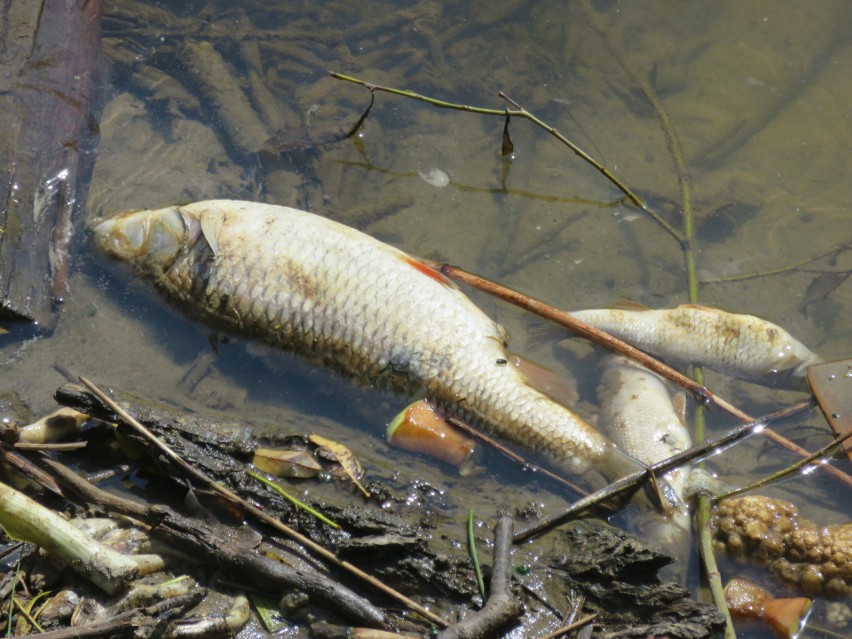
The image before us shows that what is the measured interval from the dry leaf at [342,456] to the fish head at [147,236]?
4.65 ft

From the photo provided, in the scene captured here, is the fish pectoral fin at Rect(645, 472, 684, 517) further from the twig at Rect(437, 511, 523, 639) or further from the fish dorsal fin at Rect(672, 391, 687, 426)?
the twig at Rect(437, 511, 523, 639)

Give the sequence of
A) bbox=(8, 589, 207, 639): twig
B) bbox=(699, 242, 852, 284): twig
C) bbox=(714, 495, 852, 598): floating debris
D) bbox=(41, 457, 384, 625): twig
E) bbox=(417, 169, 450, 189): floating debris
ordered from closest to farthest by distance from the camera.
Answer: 1. bbox=(8, 589, 207, 639): twig
2. bbox=(41, 457, 384, 625): twig
3. bbox=(714, 495, 852, 598): floating debris
4. bbox=(699, 242, 852, 284): twig
5. bbox=(417, 169, 450, 189): floating debris

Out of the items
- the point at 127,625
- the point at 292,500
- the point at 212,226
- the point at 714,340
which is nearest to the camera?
the point at 127,625

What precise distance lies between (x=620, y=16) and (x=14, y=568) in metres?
6.39

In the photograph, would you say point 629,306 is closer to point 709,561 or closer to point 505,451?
point 505,451

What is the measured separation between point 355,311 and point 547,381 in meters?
1.14

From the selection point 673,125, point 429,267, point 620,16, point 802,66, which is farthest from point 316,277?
point 802,66

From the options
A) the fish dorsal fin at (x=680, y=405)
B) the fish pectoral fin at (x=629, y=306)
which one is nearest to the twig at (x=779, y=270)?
the fish pectoral fin at (x=629, y=306)

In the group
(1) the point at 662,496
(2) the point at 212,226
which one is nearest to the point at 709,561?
(1) the point at 662,496

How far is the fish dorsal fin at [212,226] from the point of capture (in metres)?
4.04

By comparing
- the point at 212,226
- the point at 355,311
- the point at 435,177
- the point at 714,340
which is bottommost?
the point at 714,340

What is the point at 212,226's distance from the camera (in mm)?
4094

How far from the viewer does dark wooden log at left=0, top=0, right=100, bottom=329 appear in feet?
13.6

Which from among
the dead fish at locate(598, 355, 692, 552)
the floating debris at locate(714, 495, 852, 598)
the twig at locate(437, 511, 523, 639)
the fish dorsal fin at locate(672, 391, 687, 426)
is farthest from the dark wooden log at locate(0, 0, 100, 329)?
the floating debris at locate(714, 495, 852, 598)
